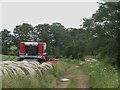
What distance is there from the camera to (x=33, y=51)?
1156 inches

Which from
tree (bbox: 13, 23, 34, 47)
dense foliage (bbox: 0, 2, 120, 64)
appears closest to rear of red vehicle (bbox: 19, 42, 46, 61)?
dense foliage (bbox: 0, 2, 120, 64)

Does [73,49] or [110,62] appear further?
[73,49]

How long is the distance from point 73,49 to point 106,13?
40.0 metres

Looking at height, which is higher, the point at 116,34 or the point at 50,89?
the point at 116,34

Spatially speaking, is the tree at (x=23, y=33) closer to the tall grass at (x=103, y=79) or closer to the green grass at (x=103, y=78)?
the green grass at (x=103, y=78)

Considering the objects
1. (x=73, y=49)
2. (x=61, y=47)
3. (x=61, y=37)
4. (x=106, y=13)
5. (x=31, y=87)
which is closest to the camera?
(x=31, y=87)

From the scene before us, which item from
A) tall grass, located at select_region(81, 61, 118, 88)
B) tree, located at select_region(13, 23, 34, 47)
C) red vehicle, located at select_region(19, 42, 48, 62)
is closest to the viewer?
tall grass, located at select_region(81, 61, 118, 88)

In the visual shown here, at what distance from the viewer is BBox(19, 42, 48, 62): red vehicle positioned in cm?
2909

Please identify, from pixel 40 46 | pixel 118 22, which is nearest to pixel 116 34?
pixel 118 22

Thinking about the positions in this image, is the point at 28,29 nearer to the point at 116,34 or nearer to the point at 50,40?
the point at 50,40

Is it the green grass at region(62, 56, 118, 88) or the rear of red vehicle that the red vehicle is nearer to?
the rear of red vehicle

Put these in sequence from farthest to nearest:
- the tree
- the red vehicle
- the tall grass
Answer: the tree < the red vehicle < the tall grass

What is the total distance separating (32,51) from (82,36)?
51.8 meters

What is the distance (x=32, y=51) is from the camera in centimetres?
2936
